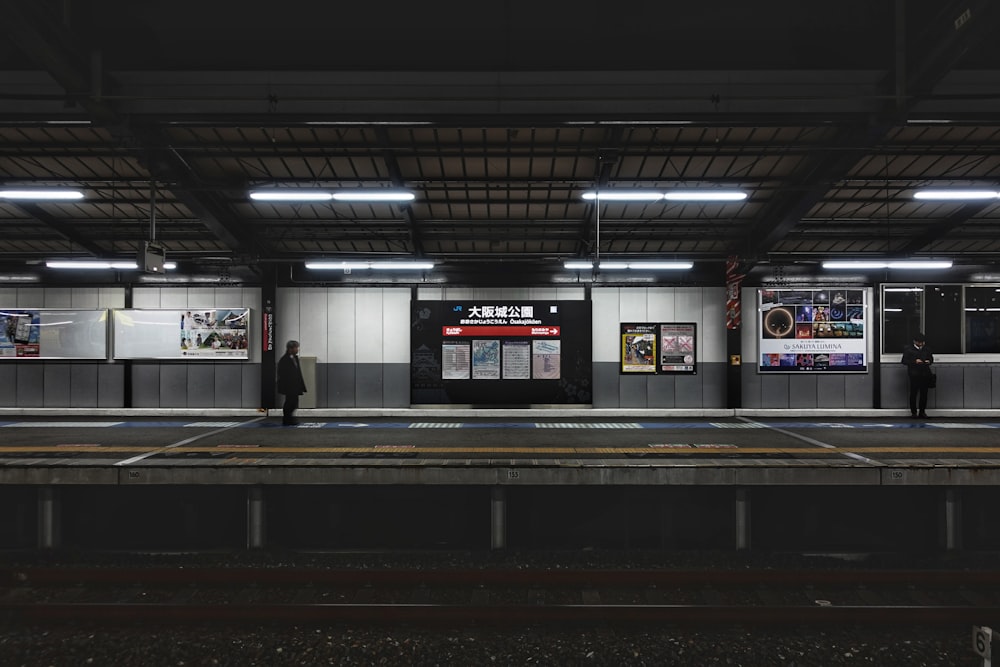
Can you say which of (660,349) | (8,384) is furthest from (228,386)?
(660,349)

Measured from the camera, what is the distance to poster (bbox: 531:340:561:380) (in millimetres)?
11930

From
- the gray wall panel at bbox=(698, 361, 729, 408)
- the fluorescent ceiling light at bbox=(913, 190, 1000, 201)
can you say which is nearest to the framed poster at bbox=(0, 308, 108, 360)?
the gray wall panel at bbox=(698, 361, 729, 408)

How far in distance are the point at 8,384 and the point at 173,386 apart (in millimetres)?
3935

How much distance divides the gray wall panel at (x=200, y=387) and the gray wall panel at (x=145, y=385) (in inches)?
19.0

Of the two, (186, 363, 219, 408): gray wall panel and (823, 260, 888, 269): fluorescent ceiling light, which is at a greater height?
(823, 260, 888, 269): fluorescent ceiling light

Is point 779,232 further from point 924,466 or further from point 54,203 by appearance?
point 54,203

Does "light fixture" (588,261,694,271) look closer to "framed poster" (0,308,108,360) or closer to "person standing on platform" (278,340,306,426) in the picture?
"person standing on platform" (278,340,306,426)

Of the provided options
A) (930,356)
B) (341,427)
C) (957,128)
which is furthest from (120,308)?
(930,356)

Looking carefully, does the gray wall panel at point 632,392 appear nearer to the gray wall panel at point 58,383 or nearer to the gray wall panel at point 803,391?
the gray wall panel at point 803,391

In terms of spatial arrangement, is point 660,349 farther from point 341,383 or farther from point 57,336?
point 57,336

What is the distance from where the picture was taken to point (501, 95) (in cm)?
675
